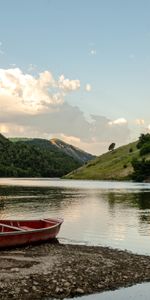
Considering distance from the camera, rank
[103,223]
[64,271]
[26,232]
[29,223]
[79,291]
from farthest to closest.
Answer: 1. [103,223]
2. [29,223]
3. [26,232]
4. [64,271]
5. [79,291]

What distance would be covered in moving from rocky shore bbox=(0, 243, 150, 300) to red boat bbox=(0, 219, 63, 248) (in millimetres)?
896

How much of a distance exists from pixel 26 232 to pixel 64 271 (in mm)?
11912

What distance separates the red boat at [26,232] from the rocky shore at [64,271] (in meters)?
0.90

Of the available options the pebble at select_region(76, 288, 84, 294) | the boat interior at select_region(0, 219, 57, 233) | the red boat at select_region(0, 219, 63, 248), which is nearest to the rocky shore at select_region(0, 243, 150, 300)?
the pebble at select_region(76, 288, 84, 294)

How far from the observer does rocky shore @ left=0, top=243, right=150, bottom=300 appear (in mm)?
29277

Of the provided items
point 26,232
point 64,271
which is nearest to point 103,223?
point 26,232

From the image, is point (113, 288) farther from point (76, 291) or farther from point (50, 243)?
point (50, 243)

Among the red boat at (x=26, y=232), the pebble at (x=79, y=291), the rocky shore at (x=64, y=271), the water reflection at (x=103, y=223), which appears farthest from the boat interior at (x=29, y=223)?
the pebble at (x=79, y=291)

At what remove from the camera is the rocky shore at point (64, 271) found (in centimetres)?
2928

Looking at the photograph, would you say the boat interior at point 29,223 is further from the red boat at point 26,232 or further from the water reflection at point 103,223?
the water reflection at point 103,223

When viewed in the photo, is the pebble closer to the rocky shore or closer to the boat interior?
the rocky shore

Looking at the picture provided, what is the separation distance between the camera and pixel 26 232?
44.5 metres

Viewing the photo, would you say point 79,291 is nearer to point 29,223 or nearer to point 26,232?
point 26,232

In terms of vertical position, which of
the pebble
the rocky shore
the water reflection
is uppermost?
the water reflection
